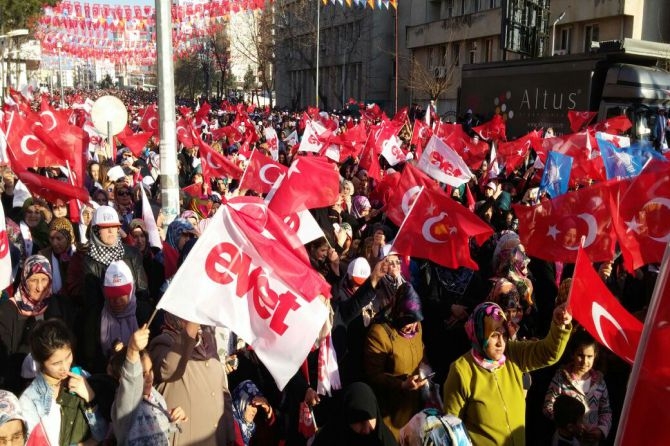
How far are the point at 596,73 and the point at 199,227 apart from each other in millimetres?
13074

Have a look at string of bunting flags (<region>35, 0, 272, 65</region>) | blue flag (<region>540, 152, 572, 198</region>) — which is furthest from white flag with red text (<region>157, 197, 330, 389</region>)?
string of bunting flags (<region>35, 0, 272, 65</region>)

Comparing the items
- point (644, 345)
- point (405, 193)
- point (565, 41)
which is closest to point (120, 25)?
point (565, 41)

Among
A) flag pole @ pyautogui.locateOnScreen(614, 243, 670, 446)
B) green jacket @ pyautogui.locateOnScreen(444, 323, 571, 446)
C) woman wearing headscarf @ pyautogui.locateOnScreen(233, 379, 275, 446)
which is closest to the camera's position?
flag pole @ pyautogui.locateOnScreen(614, 243, 670, 446)

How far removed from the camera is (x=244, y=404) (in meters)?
3.78

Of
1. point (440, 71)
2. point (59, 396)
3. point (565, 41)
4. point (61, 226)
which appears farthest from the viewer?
point (440, 71)

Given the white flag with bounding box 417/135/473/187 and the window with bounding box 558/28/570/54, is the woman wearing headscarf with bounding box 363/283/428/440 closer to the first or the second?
the white flag with bounding box 417/135/473/187

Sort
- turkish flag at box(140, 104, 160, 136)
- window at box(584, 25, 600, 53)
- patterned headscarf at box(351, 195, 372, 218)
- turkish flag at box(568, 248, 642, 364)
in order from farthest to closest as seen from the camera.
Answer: window at box(584, 25, 600, 53) → turkish flag at box(140, 104, 160, 136) → patterned headscarf at box(351, 195, 372, 218) → turkish flag at box(568, 248, 642, 364)

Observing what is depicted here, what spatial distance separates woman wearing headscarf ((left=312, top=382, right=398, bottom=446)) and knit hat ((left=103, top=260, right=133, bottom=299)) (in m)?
1.58

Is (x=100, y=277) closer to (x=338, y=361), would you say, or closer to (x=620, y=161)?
(x=338, y=361)

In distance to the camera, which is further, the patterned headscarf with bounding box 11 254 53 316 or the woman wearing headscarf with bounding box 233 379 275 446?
the patterned headscarf with bounding box 11 254 53 316

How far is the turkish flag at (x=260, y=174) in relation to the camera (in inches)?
321

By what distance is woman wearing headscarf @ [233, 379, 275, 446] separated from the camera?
3.73 m

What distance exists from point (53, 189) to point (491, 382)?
457cm

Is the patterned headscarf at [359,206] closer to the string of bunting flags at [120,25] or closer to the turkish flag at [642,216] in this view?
Result: the turkish flag at [642,216]
